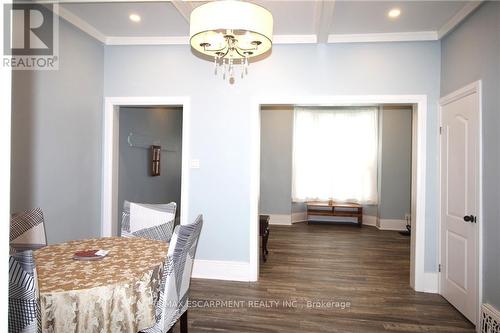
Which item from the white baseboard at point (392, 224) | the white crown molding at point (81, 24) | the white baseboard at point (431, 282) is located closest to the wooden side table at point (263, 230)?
the white baseboard at point (431, 282)

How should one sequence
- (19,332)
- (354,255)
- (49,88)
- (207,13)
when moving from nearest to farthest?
(19,332) → (207,13) → (49,88) → (354,255)

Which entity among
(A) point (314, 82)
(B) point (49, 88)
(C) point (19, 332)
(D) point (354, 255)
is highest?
(A) point (314, 82)

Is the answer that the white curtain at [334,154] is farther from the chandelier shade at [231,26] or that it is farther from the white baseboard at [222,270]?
the chandelier shade at [231,26]

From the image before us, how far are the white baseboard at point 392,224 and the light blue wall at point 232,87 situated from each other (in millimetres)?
3932

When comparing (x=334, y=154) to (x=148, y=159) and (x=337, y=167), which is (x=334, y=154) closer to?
(x=337, y=167)

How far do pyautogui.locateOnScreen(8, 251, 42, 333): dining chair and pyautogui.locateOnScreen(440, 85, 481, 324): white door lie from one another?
3063 millimetres

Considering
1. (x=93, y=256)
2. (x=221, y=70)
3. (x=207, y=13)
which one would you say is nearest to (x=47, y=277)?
(x=93, y=256)

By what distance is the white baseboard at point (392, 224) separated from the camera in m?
6.47

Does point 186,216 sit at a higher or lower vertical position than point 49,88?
lower

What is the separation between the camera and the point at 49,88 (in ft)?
9.54

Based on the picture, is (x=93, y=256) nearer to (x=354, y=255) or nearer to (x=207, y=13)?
(x=207, y=13)

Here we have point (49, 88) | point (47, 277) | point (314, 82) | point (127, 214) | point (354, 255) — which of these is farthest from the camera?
point (354, 255)

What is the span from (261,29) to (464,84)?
2.12 metres

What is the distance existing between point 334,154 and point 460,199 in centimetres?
426
